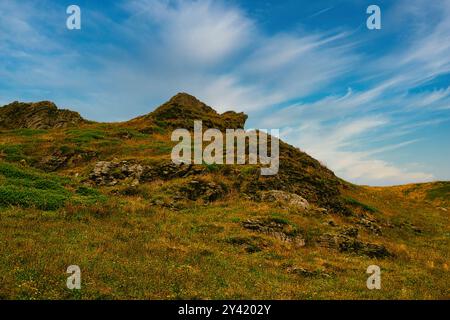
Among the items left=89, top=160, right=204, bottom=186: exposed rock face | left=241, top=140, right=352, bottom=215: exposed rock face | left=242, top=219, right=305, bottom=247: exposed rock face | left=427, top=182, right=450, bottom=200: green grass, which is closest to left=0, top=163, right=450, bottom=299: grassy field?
left=242, top=219, right=305, bottom=247: exposed rock face

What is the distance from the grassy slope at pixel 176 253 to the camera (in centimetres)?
1330

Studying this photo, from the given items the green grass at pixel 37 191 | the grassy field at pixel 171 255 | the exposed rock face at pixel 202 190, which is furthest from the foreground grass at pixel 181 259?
the exposed rock face at pixel 202 190

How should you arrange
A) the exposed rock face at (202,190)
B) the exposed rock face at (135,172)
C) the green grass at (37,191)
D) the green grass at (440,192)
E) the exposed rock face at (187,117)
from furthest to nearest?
the green grass at (440,192) → the exposed rock face at (187,117) → the exposed rock face at (135,172) → the exposed rock face at (202,190) → the green grass at (37,191)

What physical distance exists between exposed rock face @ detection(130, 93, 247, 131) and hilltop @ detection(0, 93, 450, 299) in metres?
17.8

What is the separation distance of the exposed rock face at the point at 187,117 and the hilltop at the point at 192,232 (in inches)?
701

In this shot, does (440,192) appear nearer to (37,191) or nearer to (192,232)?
(192,232)

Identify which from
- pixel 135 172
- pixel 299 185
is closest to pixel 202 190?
pixel 135 172

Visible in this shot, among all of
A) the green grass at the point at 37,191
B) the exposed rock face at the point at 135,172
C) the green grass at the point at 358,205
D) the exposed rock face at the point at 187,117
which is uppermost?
the exposed rock face at the point at 187,117

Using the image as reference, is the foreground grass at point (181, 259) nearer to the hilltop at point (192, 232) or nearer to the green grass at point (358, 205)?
the hilltop at point (192, 232)

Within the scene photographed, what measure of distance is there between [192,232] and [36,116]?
5945 centimetres

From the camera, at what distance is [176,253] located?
17953mm

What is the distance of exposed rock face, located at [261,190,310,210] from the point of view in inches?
1143

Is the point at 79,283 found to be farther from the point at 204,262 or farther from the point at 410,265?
the point at 410,265
